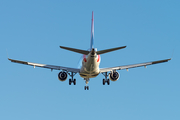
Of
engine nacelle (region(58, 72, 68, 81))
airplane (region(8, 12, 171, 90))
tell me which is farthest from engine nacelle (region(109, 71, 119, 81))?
engine nacelle (region(58, 72, 68, 81))

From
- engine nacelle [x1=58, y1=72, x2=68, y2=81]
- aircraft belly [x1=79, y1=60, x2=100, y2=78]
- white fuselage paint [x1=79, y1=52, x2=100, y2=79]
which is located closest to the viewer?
white fuselage paint [x1=79, y1=52, x2=100, y2=79]

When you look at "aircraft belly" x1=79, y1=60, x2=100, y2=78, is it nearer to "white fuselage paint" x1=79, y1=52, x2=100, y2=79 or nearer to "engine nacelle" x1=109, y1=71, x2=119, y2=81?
"white fuselage paint" x1=79, y1=52, x2=100, y2=79

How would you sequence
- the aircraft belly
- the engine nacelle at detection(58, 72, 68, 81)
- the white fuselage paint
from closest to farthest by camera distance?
1. the white fuselage paint
2. the aircraft belly
3. the engine nacelle at detection(58, 72, 68, 81)

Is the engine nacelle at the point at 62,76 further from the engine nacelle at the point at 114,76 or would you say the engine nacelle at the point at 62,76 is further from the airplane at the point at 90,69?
the engine nacelle at the point at 114,76

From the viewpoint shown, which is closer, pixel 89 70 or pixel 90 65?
pixel 90 65

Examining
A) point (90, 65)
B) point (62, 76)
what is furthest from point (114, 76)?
point (62, 76)

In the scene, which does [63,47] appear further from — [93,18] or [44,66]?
[93,18]

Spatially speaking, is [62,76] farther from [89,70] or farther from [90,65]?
[90,65]

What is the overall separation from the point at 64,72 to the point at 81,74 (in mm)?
2970

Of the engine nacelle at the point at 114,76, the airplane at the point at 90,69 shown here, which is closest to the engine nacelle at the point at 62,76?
the airplane at the point at 90,69

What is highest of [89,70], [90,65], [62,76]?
[90,65]

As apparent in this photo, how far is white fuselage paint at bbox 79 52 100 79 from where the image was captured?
46.4m

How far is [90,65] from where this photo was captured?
47.8 metres

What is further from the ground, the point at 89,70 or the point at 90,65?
the point at 90,65
